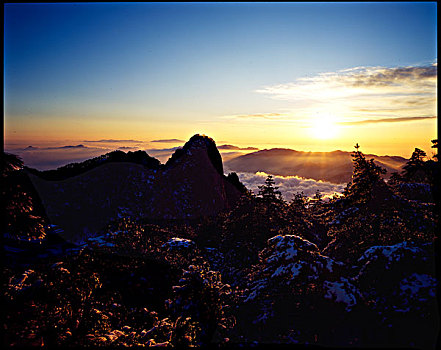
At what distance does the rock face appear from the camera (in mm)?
24078

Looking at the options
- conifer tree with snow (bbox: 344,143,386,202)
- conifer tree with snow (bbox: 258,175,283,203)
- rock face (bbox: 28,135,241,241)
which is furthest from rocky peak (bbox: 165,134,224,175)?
conifer tree with snow (bbox: 344,143,386,202)

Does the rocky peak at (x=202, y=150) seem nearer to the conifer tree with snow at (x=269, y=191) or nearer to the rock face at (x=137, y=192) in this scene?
the rock face at (x=137, y=192)

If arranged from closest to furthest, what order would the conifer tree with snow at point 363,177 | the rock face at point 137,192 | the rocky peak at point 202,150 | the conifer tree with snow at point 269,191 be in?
the conifer tree with snow at point 363,177 < the rock face at point 137,192 < the conifer tree with snow at point 269,191 < the rocky peak at point 202,150

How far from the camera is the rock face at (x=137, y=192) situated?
948 inches

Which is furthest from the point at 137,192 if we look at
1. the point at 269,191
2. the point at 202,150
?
the point at 269,191

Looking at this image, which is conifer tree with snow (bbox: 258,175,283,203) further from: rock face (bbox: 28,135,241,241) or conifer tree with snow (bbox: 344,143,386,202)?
conifer tree with snow (bbox: 344,143,386,202)

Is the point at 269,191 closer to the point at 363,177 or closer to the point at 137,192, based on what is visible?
the point at 363,177

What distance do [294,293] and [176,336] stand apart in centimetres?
460

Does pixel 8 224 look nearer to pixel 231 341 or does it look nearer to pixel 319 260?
pixel 231 341

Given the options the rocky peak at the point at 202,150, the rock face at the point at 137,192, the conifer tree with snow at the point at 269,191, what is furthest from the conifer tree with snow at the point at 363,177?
the rocky peak at the point at 202,150

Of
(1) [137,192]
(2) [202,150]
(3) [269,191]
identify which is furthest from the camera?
(2) [202,150]

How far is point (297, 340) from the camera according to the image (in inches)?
346

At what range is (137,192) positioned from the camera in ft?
91.8

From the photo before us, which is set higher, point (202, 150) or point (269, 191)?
point (202, 150)
